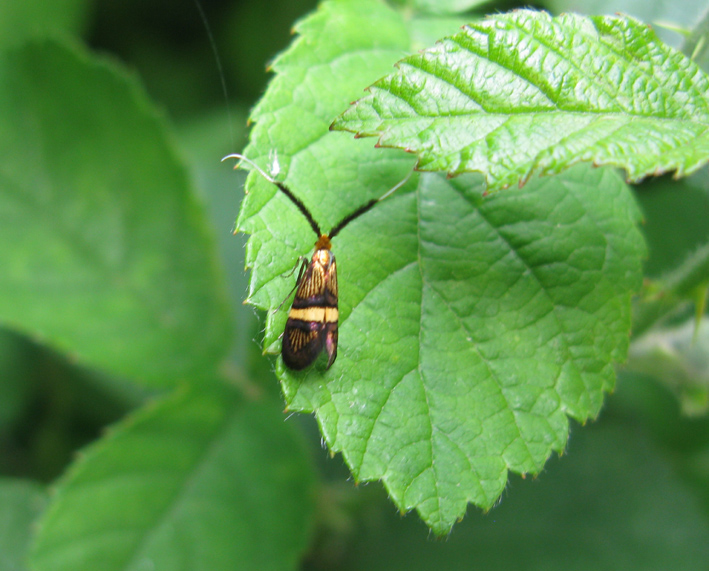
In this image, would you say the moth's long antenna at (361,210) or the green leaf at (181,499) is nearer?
the moth's long antenna at (361,210)

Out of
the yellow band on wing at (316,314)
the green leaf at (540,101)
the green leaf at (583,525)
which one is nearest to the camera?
the green leaf at (540,101)

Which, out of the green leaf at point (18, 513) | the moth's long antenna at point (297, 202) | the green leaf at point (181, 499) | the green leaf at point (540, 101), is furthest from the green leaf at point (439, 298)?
the green leaf at point (18, 513)

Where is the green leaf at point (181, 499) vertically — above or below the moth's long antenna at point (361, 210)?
below

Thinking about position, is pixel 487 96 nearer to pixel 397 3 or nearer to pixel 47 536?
pixel 397 3

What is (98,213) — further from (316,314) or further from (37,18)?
(316,314)

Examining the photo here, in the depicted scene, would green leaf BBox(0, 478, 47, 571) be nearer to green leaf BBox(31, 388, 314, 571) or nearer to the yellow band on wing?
green leaf BBox(31, 388, 314, 571)

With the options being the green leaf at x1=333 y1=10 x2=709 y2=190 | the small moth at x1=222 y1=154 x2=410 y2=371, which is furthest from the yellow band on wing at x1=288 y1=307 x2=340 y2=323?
the green leaf at x1=333 y1=10 x2=709 y2=190

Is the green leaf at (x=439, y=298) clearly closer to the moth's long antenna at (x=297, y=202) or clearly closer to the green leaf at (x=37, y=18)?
the moth's long antenna at (x=297, y=202)
